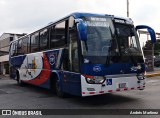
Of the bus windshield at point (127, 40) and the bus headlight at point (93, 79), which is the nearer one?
the bus headlight at point (93, 79)

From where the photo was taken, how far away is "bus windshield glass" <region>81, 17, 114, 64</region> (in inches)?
366

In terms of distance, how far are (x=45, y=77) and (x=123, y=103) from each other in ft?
15.9

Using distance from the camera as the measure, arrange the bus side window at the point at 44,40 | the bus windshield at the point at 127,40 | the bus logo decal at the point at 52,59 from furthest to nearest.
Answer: the bus side window at the point at 44,40, the bus logo decal at the point at 52,59, the bus windshield at the point at 127,40

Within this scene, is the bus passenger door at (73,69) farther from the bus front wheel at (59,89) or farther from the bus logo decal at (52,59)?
the bus logo decal at (52,59)

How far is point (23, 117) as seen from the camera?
8.37 metres

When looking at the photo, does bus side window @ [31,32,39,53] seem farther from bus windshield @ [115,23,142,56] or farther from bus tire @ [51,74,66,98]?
bus windshield @ [115,23,142,56]

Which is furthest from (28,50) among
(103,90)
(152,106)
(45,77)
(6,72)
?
(6,72)

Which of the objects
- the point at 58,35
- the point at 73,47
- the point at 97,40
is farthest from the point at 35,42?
the point at 97,40

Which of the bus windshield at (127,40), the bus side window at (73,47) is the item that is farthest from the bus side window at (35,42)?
the bus windshield at (127,40)

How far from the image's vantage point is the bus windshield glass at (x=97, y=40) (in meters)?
9.30

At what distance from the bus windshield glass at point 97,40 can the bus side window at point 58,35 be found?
165 cm

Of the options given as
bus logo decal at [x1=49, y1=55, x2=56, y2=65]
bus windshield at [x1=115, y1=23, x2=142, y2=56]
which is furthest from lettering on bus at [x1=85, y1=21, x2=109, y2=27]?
bus logo decal at [x1=49, y1=55, x2=56, y2=65]

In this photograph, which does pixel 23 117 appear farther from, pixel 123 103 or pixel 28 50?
pixel 28 50

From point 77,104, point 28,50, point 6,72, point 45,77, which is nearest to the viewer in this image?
point 77,104
